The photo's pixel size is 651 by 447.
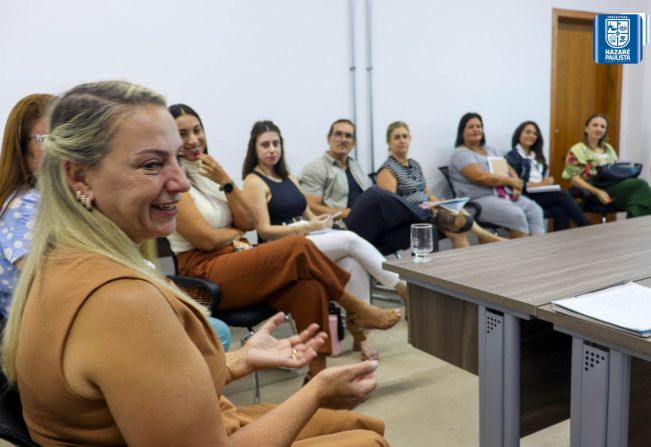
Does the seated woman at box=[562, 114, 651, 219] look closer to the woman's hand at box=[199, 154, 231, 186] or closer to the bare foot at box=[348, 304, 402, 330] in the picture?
the bare foot at box=[348, 304, 402, 330]

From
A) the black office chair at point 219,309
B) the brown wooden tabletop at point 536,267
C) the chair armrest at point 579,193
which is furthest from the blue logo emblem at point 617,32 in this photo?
the black office chair at point 219,309

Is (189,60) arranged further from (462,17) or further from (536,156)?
(536,156)

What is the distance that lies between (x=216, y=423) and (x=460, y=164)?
3.88m

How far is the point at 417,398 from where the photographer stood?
7.73 feet

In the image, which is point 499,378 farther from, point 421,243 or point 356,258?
point 356,258

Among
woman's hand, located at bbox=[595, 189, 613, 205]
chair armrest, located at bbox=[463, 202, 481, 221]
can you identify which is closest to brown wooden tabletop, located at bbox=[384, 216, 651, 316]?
chair armrest, located at bbox=[463, 202, 481, 221]

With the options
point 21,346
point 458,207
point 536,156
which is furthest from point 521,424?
point 536,156

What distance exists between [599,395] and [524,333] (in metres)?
0.30

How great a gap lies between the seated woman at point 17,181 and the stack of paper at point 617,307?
1379 mm

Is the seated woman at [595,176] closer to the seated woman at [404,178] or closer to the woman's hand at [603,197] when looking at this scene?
the woman's hand at [603,197]

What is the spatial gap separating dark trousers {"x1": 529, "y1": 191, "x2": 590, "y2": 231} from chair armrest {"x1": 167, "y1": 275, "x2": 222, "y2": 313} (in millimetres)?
3281

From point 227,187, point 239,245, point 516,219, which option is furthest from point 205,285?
point 516,219

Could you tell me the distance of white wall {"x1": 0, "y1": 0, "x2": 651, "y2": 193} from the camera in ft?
10.5

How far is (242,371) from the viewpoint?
1.23 metres
